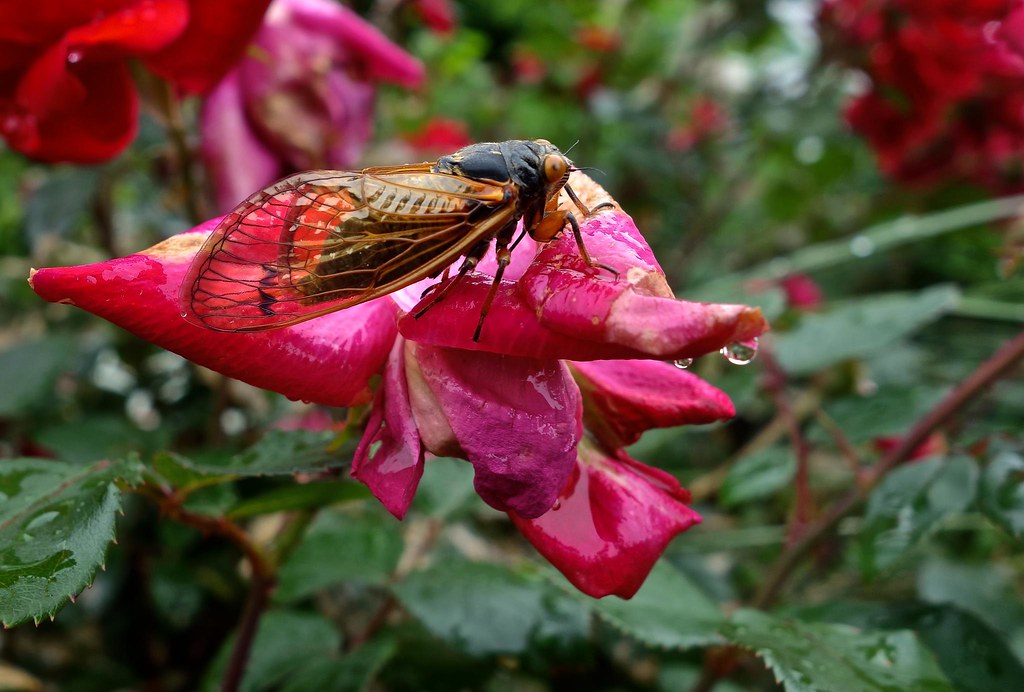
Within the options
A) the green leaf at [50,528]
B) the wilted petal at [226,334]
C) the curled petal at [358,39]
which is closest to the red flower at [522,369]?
the wilted petal at [226,334]

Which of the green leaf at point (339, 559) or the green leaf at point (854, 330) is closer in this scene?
the green leaf at point (339, 559)

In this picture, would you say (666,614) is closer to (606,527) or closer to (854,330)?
(606,527)

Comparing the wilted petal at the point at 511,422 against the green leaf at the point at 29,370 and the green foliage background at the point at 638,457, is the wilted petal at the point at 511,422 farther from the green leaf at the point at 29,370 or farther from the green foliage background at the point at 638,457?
the green leaf at the point at 29,370

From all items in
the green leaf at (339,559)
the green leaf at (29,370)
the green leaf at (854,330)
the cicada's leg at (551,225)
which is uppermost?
the cicada's leg at (551,225)

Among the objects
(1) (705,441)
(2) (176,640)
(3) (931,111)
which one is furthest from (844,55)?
(2) (176,640)

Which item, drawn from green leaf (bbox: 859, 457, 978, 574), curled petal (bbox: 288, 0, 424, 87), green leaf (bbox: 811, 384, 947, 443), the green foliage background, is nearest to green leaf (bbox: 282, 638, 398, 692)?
the green foliage background

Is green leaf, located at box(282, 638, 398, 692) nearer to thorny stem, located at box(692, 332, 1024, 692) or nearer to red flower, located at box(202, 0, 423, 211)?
thorny stem, located at box(692, 332, 1024, 692)
